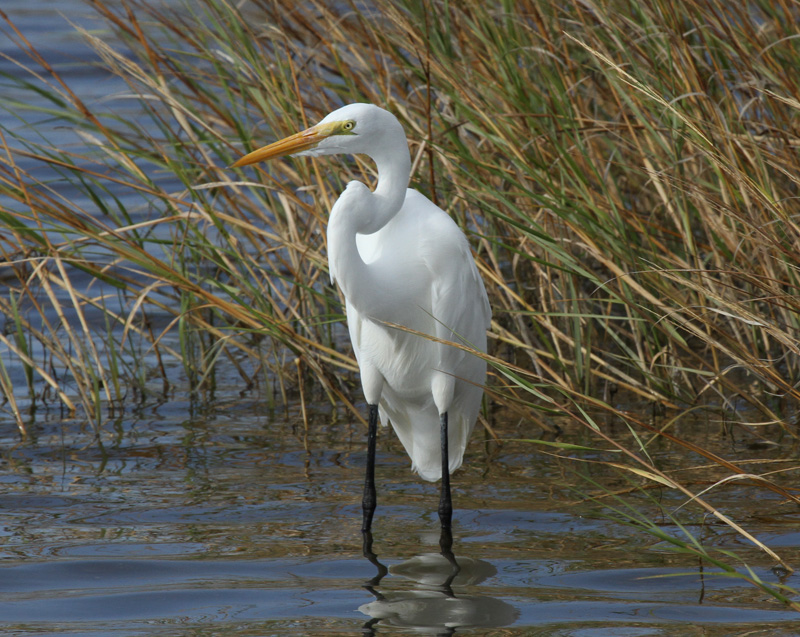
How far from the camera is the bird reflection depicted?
7.88ft

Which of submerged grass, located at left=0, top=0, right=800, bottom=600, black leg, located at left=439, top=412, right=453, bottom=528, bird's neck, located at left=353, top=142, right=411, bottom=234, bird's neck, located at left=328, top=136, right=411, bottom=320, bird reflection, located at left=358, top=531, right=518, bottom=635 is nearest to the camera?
bird reflection, located at left=358, top=531, right=518, bottom=635

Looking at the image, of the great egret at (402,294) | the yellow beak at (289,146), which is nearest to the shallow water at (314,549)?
the great egret at (402,294)

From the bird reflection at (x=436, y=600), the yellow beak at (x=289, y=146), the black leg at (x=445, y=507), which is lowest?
the bird reflection at (x=436, y=600)

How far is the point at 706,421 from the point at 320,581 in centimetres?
163

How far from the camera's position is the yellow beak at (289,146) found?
2.68 metres

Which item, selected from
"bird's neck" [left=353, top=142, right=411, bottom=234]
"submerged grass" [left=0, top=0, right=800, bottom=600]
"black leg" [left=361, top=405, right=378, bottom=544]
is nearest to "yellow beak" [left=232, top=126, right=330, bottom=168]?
"bird's neck" [left=353, top=142, right=411, bottom=234]

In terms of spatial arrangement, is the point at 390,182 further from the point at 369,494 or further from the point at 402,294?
the point at 369,494

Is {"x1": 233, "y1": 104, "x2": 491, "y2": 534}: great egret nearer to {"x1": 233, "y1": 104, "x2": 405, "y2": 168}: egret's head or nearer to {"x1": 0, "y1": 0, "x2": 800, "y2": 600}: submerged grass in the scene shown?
{"x1": 233, "y1": 104, "x2": 405, "y2": 168}: egret's head

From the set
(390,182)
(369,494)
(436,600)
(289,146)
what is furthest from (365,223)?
(436,600)

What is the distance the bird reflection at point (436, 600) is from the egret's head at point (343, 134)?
1.10 m

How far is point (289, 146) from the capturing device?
2697 mm

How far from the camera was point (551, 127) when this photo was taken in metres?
3.46

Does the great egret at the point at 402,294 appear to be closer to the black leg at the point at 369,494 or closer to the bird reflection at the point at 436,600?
the black leg at the point at 369,494

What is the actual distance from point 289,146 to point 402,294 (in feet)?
1.83
